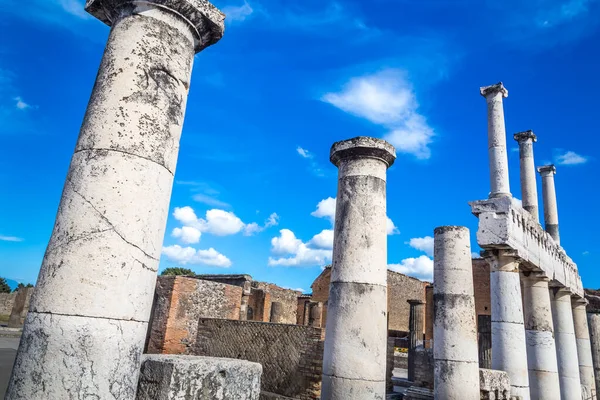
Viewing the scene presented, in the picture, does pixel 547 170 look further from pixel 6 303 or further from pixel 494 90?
pixel 6 303

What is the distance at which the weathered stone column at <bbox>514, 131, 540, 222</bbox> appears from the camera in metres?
11.6

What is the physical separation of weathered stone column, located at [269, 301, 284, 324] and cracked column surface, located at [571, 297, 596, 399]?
13.3 metres

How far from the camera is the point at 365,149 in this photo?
484 cm

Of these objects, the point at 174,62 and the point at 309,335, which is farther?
the point at 309,335

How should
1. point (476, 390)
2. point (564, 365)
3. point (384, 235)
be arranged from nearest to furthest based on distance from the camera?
point (384, 235)
point (476, 390)
point (564, 365)

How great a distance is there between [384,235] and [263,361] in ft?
19.9

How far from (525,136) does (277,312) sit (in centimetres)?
1512

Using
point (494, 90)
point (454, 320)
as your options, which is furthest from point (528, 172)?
point (454, 320)

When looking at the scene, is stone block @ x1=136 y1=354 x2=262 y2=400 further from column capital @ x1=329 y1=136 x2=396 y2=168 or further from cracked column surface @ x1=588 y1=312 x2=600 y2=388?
cracked column surface @ x1=588 y1=312 x2=600 y2=388

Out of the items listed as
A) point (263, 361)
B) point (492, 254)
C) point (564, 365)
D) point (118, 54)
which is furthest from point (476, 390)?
point (118, 54)

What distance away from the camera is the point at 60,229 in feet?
7.48

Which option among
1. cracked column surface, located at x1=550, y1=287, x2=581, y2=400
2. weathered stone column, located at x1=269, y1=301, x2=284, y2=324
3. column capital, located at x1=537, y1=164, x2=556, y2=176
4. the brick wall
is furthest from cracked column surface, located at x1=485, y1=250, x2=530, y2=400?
Answer: weathered stone column, located at x1=269, y1=301, x2=284, y2=324

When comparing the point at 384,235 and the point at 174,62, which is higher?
the point at 174,62

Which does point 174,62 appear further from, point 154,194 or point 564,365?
point 564,365
